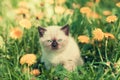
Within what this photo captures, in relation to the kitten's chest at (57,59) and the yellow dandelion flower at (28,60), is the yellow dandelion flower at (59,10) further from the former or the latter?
the yellow dandelion flower at (28,60)

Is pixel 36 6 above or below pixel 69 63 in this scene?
above

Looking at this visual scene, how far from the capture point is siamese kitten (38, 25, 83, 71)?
423 cm

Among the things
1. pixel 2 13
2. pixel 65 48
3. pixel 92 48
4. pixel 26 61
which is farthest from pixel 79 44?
pixel 2 13

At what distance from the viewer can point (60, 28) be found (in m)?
4.27

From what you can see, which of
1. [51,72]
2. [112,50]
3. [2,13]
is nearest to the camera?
[51,72]

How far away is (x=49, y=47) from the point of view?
426 cm

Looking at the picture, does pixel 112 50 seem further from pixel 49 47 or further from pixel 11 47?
pixel 11 47

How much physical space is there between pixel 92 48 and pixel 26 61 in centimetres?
94

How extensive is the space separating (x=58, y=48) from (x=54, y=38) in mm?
124

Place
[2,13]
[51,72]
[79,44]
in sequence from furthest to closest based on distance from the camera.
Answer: [2,13] → [79,44] → [51,72]

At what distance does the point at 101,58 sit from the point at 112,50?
0.93 feet

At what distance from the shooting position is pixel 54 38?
421cm

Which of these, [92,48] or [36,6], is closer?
[92,48]

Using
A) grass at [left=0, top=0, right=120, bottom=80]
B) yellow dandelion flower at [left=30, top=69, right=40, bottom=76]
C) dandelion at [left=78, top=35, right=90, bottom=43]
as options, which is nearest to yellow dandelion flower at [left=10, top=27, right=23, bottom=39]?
grass at [left=0, top=0, right=120, bottom=80]
